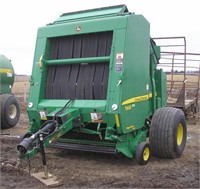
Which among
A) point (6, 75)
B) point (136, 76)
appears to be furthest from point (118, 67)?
point (6, 75)

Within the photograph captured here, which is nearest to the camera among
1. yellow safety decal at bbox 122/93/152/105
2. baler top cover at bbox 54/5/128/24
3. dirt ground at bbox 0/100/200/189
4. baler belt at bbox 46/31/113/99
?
dirt ground at bbox 0/100/200/189

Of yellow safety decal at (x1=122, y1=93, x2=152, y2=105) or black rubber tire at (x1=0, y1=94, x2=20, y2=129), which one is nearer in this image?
yellow safety decal at (x1=122, y1=93, x2=152, y2=105)

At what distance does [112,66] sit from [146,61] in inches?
41.1

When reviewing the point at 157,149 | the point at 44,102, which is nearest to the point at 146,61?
the point at 157,149

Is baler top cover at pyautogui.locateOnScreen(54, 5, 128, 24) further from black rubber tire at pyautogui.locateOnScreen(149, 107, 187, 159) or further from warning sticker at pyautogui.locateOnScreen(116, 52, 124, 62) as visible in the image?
black rubber tire at pyautogui.locateOnScreen(149, 107, 187, 159)

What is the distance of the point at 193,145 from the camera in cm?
802

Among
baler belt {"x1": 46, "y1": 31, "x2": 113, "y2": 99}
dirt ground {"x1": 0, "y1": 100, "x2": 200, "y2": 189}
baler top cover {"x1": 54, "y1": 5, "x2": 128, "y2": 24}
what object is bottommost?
dirt ground {"x1": 0, "y1": 100, "x2": 200, "y2": 189}

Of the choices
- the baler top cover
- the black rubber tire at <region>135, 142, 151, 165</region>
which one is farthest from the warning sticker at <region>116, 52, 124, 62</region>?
the black rubber tire at <region>135, 142, 151, 165</region>

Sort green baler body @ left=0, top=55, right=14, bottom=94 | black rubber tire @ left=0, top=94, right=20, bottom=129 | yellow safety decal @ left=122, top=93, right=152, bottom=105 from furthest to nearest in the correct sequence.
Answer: green baler body @ left=0, top=55, right=14, bottom=94 < black rubber tire @ left=0, top=94, right=20, bottom=129 < yellow safety decal @ left=122, top=93, right=152, bottom=105

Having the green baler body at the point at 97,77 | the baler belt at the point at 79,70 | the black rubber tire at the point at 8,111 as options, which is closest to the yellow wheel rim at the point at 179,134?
the green baler body at the point at 97,77

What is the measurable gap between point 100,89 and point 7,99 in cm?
523

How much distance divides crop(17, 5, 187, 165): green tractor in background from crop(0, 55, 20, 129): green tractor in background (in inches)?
160

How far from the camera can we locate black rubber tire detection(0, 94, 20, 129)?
10398 millimetres

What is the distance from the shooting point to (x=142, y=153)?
19.4 feet
